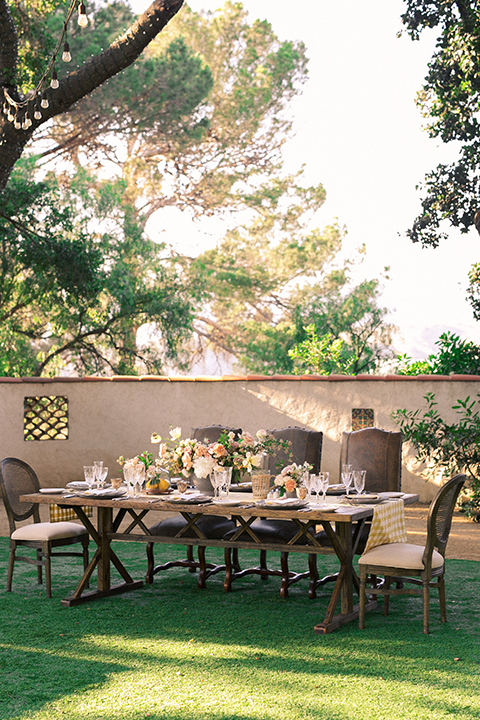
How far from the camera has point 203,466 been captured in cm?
404

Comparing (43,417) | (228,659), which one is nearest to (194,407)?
(43,417)

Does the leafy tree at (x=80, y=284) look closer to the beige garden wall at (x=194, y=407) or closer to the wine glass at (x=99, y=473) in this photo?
the beige garden wall at (x=194, y=407)

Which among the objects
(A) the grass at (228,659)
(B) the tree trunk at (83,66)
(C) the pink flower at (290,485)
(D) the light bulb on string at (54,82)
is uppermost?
(B) the tree trunk at (83,66)

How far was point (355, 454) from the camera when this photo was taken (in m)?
4.87

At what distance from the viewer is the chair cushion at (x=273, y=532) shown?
4301mm

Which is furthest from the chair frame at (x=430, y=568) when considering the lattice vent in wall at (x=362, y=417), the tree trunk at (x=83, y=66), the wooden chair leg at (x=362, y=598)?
the tree trunk at (x=83, y=66)

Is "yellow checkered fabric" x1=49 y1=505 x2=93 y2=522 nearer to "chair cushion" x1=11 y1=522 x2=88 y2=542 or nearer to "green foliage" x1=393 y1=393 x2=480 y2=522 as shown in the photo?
"chair cushion" x1=11 y1=522 x2=88 y2=542

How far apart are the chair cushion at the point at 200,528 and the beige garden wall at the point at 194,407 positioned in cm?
381

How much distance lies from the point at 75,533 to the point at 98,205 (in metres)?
9.42

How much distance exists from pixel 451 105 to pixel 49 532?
778cm

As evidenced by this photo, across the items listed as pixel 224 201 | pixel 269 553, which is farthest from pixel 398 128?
pixel 269 553

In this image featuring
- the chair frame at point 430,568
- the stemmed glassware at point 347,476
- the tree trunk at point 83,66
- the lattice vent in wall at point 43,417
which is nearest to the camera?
the chair frame at point 430,568

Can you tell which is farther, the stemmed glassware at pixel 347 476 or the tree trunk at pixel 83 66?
the tree trunk at pixel 83 66

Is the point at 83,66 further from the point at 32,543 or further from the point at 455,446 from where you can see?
the point at 455,446
